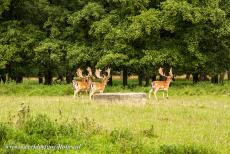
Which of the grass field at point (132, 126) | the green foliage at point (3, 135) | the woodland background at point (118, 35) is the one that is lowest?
the grass field at point (132, 126)

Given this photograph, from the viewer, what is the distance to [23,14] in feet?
131

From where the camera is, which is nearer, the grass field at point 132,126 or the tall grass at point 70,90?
the grass field at point 132,126

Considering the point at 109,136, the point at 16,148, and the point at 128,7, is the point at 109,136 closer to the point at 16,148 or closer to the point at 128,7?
the point at 16,148

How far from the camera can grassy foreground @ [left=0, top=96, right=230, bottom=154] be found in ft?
39.5

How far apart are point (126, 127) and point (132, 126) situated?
1.45ft

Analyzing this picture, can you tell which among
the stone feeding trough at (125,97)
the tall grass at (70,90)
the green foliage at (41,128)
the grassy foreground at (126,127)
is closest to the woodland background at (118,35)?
the tall grass at (70,90)

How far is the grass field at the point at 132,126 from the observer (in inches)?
474

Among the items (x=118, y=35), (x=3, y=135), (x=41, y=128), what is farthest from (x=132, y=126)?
(x=118, y=35)

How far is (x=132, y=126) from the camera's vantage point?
1581 centimetres

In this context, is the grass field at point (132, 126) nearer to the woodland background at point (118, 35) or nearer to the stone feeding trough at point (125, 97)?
the stone feeding trough at point (125, 97)

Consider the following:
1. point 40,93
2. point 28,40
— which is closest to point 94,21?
point 28,40

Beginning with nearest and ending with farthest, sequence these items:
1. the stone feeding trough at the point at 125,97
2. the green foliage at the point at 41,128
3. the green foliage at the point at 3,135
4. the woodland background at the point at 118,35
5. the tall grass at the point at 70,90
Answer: the green foliage at the point at 3,135
the green foliage at the point at 41,128
the stone feeding trough at the point at 125,97
the tall grass at the point at 70,90
the woodland background at the point at 118,35

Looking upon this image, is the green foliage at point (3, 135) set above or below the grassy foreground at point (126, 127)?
above

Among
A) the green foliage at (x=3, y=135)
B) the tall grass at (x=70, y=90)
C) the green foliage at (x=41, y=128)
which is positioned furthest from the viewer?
the tall grass at (x=70, y=90)
